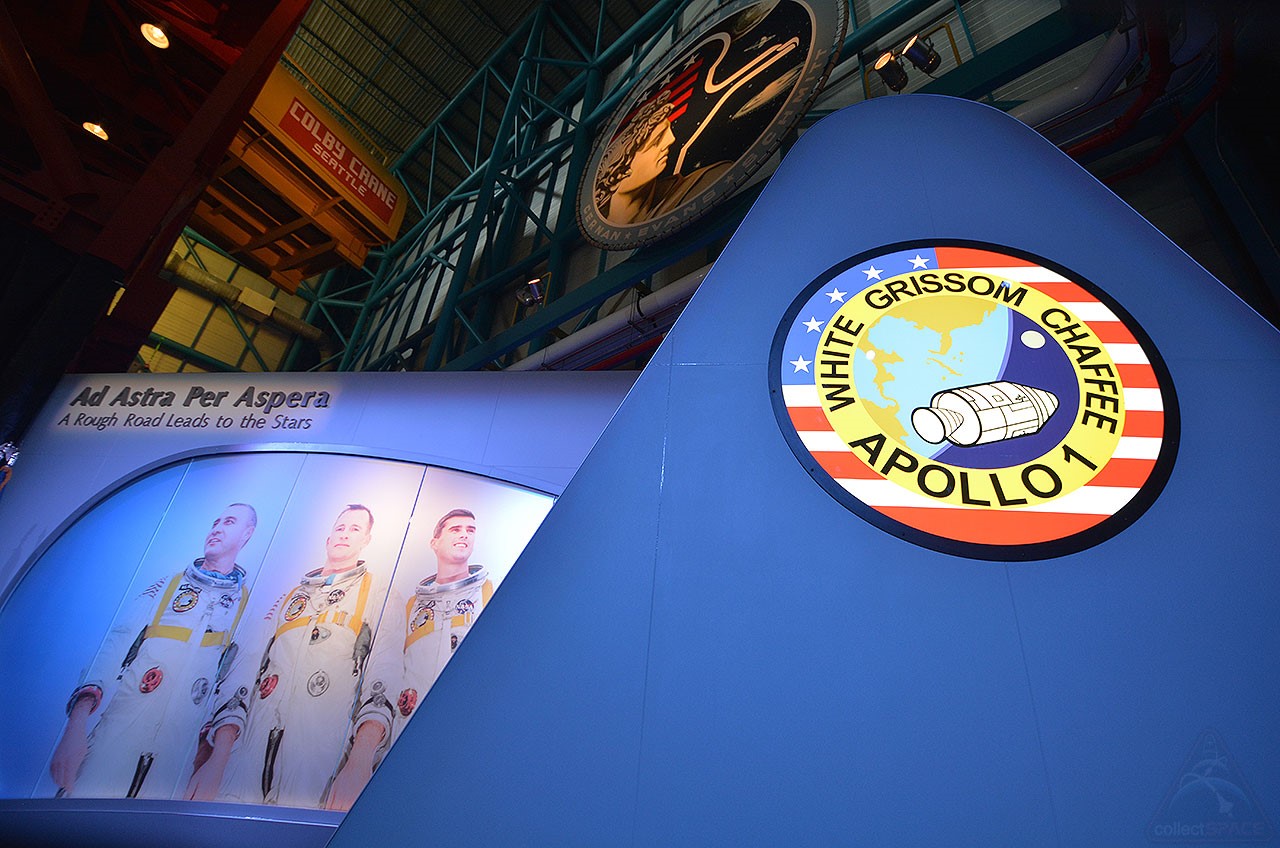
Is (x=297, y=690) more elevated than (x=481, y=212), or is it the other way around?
(x=481, y=212)

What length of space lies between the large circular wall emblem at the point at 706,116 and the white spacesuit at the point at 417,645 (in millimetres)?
3462

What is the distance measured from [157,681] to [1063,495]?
4.93m

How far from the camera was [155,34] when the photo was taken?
627 cm

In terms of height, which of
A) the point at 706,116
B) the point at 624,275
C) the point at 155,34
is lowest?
the point at 624,275

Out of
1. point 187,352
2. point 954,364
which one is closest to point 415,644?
point 954,364

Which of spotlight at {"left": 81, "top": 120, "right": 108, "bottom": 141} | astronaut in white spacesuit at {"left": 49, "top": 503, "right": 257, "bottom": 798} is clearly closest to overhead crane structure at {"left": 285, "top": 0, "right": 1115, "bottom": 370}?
astronaut in white spacesuit at {"left": 49, "top": 503, "right": 257, "bottom": 798}

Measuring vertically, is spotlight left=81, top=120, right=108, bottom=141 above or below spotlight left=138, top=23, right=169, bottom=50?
below

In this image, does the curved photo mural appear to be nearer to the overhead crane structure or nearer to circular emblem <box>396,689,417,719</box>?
circular emblem <box>396,689,417,719</box>

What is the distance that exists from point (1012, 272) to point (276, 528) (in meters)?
4.53

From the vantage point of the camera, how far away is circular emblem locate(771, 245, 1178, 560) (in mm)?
1404

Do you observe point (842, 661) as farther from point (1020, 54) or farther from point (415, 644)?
point (1020, 54)

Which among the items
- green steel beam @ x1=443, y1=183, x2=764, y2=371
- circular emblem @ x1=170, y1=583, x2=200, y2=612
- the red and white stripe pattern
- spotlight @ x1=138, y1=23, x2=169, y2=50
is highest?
spotlight @ x1=138, y1=23, x2=169, y2=50

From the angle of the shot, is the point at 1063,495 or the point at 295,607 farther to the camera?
the point at 295,607

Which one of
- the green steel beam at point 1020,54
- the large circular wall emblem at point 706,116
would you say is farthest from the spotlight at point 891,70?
the large circular wall emblem at point 706,116
